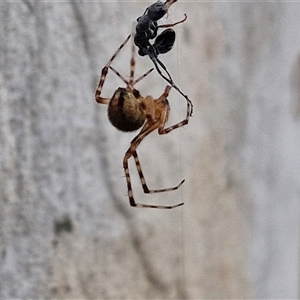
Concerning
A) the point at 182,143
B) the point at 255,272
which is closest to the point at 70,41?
the point at 182,143

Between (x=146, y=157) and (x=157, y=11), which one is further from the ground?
(x=157, y=11)

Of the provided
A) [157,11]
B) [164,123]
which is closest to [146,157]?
[164,123]

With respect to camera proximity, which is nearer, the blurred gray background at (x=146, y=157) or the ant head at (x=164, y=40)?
the ant head at (x=164, y=40)

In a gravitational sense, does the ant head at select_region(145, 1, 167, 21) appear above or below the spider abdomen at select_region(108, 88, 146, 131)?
above

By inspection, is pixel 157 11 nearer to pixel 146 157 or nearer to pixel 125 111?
pixel 125 111

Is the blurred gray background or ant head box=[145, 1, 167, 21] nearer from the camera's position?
ant head box=[145, 1, 167, 21]

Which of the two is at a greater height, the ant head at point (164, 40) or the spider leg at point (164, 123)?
the ant head at point (164, 40)
